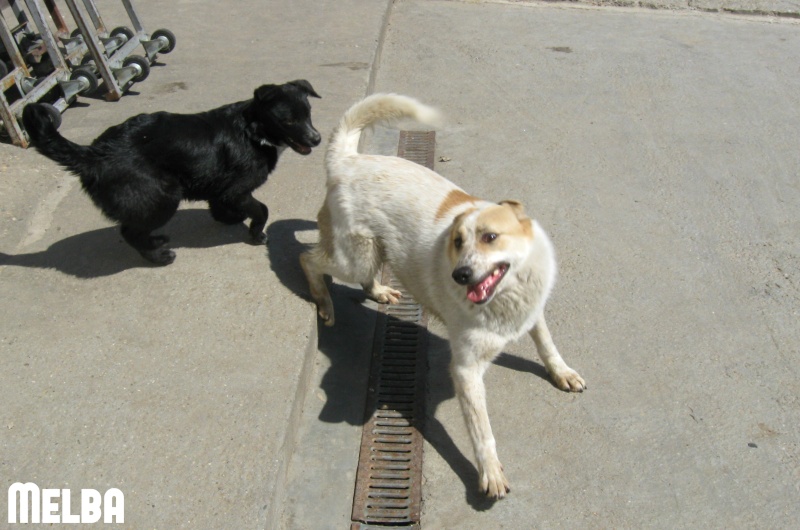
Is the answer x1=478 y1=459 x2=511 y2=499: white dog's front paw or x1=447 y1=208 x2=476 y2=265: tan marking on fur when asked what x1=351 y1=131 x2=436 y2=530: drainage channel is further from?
x1=447 y1=208 x2=476 y2=265: tan marking on fur

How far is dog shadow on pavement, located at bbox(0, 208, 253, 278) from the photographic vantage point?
355 centimetres

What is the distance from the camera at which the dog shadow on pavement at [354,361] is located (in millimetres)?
2988

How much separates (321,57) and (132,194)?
3216mm

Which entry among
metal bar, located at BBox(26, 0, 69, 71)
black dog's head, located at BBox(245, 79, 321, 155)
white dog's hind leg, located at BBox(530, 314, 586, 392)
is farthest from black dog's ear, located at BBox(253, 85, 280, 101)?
metal bar, located at BBox(26, 0, 69, 71)

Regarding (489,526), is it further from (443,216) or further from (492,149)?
(492,149)

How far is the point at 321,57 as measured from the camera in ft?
19.9

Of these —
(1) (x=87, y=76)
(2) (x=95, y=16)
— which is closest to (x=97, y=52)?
(1) (x=87, y=76)

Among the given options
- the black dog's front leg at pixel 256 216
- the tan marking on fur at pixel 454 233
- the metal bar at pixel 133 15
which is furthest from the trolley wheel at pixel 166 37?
the tan marking on fur at pixel 454 233

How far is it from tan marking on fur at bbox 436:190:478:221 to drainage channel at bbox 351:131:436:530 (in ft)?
2.74

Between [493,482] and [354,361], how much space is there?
1.02 meters

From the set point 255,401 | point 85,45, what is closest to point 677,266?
point 255,401

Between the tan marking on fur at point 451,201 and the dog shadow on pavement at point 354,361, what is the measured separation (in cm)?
83

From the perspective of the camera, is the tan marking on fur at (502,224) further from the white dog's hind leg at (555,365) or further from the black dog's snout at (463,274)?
the white dog's hind leg at (555,365)

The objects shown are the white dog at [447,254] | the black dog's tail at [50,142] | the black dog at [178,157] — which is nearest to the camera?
the white dog at [447,254]
